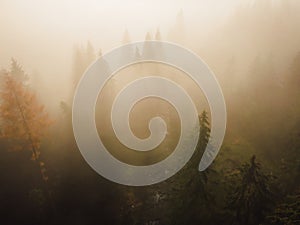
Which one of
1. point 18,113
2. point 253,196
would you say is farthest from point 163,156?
Answer: point 18,113

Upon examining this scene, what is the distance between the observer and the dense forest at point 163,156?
2092 cm

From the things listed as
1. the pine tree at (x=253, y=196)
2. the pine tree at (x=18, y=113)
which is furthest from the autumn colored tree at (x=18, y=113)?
the pine tree at (x=253, y=196)

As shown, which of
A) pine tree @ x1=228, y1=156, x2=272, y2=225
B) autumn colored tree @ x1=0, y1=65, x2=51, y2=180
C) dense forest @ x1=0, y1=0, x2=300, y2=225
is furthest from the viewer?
autumn colored tree @ x1=0, y1=65, x2=51, y2=180

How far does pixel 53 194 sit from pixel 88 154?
17.2 ft

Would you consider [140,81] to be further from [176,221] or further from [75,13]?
[75,13]

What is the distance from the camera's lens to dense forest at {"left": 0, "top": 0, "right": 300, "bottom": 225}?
68.6ft

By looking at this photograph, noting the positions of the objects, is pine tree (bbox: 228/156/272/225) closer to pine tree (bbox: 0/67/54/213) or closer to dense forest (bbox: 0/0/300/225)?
dense forest (bbox: 0/0/300/225)

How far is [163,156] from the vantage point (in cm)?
3450

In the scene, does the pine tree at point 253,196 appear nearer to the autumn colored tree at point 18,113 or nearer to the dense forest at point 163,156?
the dense forest at point 163,156

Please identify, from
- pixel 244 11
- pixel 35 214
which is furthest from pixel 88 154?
pixel 244 11

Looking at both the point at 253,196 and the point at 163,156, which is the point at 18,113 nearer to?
the point at 163,156

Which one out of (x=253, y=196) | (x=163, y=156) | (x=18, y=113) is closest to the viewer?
(x=253, y=196)

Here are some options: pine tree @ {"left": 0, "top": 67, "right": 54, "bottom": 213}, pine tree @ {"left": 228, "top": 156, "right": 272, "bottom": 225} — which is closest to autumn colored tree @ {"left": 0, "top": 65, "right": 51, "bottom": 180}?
pine tree @ {"left": 0, "top": 67, "right": 54, "bottom": 213}

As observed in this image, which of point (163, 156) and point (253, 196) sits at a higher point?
point (163, 156)
